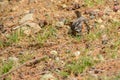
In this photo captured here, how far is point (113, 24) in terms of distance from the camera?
5.17 metres

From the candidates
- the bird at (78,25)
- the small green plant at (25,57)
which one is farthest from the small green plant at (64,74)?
the bird at (78,25)

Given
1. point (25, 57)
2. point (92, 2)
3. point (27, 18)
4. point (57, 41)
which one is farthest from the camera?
point (92, 2)

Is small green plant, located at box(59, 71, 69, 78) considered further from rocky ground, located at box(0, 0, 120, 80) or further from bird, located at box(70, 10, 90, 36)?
bird, located at box(70, 10, 90, 36)

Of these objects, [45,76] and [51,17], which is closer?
[45,76]

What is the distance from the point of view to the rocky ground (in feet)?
14.5

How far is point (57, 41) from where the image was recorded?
5004 millimetres

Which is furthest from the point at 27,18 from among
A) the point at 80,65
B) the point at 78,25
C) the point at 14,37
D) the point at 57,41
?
the point at 80,65

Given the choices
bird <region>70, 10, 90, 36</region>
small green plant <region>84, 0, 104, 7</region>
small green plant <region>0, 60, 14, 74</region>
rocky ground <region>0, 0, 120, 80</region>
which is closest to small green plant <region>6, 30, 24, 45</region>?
rocky ground <region>0, 0, 120, 80</region>

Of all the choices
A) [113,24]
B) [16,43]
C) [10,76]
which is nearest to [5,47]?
[16,43]

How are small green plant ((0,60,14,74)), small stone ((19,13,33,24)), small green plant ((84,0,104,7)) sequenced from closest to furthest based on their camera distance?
small green plant ((0,60,14,74))
small stone ((19,13,33,24))
small green plant ((84,0,104,7))

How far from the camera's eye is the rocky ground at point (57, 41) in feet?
14.5

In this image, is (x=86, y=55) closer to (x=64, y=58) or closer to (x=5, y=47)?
(x=64, y=58)

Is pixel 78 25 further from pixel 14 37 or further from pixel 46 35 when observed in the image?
pixel 14 37

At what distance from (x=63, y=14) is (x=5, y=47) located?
993 millimetres
